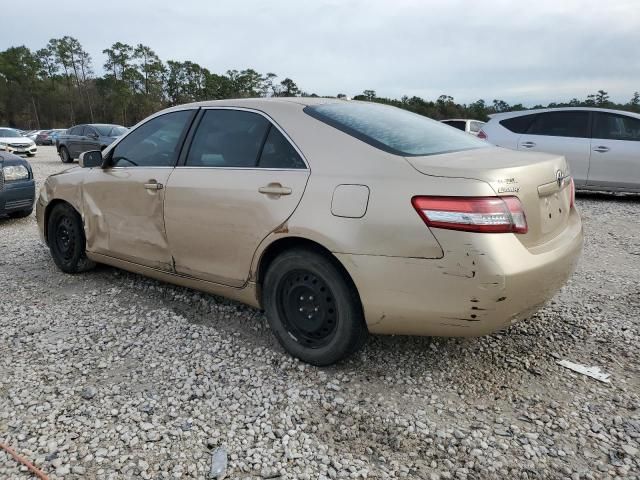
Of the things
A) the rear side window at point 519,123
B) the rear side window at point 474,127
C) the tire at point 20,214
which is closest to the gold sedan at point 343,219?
the tire at point 20,214

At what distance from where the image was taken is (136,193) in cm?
365

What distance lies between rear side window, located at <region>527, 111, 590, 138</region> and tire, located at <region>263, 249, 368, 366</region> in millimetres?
7338

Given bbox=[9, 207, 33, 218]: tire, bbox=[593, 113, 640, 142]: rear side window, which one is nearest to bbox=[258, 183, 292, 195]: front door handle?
bbox=[9, 207, 33, 218]: tire

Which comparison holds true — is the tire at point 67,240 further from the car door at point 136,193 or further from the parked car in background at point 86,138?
the parked car in background at point 86,138

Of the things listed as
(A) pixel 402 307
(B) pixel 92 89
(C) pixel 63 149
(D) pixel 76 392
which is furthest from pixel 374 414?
(B) pixel 92 89

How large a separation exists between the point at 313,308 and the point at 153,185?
5.12 feet

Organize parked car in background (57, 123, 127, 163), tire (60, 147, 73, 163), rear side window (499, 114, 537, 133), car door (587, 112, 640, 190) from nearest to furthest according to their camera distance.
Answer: car door (587, 112, 640, 190)
rear side window (499, 114, 537, 133)
parked car in background (57, 123, 127, 163)
tire (60, 147, 73, 163)

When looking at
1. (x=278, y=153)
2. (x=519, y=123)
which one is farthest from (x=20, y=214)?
(x=519, y=123)

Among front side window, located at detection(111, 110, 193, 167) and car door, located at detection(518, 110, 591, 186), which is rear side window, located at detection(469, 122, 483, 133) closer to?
car door, located at detection(518, 110, 591, 186)

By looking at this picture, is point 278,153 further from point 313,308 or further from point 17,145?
point 17,145

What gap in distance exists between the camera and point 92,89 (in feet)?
220

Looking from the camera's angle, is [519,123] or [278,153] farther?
[519,123]

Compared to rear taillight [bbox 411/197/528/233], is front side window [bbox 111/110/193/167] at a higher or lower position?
higher

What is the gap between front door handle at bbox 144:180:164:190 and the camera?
346 centimetres
